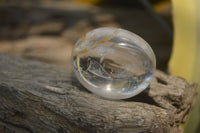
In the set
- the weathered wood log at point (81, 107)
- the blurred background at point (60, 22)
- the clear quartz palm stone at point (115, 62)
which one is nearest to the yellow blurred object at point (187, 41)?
the weathered wood log at point (81, 107)

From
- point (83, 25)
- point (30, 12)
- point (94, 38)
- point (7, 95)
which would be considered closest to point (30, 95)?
point (7, 95)

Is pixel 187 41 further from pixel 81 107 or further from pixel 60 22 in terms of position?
pixel 60 22

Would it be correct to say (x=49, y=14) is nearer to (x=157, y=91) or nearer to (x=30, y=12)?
(x=30, y=12)

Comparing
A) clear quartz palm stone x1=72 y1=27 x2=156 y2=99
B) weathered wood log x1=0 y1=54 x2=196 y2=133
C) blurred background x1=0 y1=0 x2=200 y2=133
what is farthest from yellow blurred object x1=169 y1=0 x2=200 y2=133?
blurred background x1=0 y1=0 x2=200 y2=133

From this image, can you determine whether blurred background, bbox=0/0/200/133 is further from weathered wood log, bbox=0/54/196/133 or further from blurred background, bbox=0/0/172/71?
weathered wood log, bbox=0/54/196/133

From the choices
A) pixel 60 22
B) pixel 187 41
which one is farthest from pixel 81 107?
pixel 60 22

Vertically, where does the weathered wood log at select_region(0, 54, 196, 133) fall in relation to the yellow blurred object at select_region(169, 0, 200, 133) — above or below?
below
